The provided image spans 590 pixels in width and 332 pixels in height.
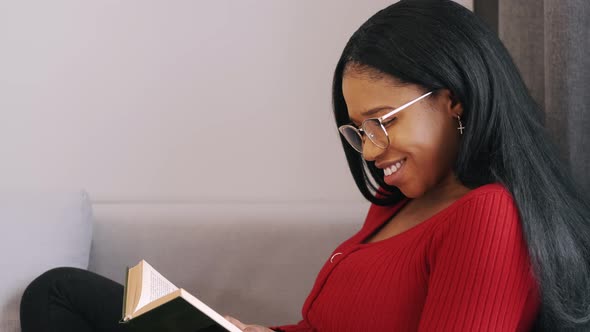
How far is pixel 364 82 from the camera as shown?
1202mm

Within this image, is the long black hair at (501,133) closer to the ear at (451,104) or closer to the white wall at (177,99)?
the ear at (451,104)

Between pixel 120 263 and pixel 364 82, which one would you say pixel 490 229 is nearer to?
pixel 364 82

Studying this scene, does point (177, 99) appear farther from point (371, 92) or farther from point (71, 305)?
point (371, 92)

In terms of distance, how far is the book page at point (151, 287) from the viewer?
3.96 feet

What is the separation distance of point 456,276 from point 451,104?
0.26m

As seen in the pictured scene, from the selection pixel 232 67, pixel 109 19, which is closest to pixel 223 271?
pixel 232 67

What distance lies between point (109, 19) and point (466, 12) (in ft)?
3.80

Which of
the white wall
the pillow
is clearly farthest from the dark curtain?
the pillow

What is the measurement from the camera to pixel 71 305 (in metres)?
1.58

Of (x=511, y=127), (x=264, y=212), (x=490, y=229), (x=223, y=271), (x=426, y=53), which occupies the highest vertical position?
(x=426, y=53)

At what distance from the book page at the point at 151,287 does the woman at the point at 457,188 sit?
0.90 feet

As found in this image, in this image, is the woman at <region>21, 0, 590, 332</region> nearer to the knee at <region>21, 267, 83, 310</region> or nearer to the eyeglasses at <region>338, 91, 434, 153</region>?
the eyeglasses at <region>338, 91, 434, 153</region>

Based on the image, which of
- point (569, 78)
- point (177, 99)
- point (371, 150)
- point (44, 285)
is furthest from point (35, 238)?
point (569, 78)

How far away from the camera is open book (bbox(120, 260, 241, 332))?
108 cm
